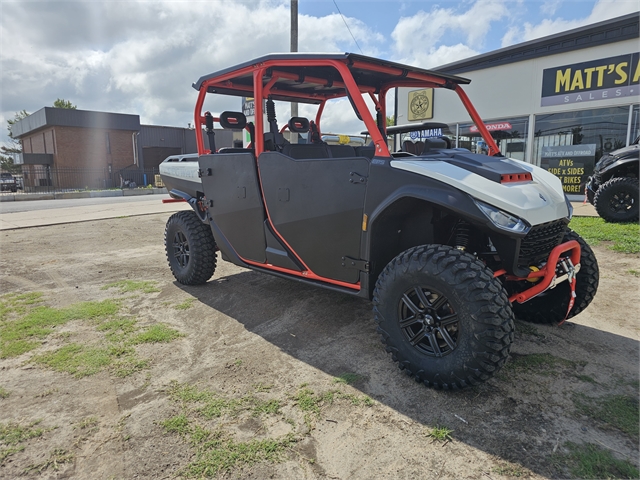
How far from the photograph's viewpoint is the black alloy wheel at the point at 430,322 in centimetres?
246

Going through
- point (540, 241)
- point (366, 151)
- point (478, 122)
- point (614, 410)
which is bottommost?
point (614, 410)

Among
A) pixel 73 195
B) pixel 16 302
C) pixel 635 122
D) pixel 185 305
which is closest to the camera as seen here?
pixel 185 305

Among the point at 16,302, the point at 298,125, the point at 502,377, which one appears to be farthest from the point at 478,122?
the point at 16,302

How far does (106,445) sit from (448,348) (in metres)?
1.89

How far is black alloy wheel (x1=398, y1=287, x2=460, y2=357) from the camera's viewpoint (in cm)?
246


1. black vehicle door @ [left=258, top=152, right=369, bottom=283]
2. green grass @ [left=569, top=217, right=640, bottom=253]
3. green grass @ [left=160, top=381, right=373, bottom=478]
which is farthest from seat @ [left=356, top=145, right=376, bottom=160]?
green grass @ [left=569, top=217, right=640, bottom=253]

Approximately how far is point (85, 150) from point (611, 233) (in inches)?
1377

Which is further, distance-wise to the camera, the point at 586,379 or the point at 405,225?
the point at 405,225

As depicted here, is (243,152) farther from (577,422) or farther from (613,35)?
(613,35)

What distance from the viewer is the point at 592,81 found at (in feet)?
35.4

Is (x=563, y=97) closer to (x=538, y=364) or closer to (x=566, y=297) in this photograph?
(x=566, y=297)

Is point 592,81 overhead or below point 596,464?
overhead

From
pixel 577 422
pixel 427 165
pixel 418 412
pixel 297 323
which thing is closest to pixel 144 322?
pixel 297 323

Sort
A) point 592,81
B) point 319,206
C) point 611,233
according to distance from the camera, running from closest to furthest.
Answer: point 319,206 < point 611,233 < point 592,81
